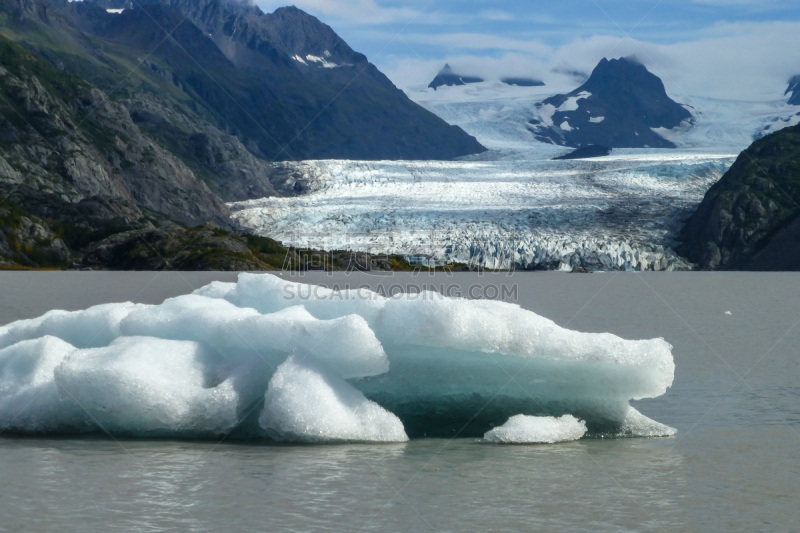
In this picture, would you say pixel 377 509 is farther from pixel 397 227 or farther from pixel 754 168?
pixel 754 168

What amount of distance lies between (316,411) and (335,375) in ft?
1.91

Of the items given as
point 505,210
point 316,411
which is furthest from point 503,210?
point 316,411

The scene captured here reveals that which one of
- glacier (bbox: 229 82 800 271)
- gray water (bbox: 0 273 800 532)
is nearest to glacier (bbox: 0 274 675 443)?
gray water (bbox: 0 273 800 532)

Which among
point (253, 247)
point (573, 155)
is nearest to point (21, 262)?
point (253, 247)

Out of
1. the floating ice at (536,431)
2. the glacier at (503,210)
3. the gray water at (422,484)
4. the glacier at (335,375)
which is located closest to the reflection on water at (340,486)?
the gray water at (422,484)

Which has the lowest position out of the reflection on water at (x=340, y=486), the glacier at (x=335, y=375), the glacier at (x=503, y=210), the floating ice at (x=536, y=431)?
the reflection on water at (x=340, y=486)

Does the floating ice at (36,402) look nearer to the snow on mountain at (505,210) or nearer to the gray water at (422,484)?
the gray water at (422,484)

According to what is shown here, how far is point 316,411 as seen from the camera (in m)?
10.5

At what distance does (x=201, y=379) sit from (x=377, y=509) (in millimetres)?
3975

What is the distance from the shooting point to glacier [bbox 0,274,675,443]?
10.6m

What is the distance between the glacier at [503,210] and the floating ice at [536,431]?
66.5 meters

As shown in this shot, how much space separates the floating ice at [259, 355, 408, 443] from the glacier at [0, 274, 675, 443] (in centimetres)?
2

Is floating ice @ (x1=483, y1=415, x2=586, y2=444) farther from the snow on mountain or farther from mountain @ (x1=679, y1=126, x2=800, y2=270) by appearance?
mountain @ (x1=679, y1=126, x2=800, y2=270)

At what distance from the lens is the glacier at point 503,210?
78312 millimetres
